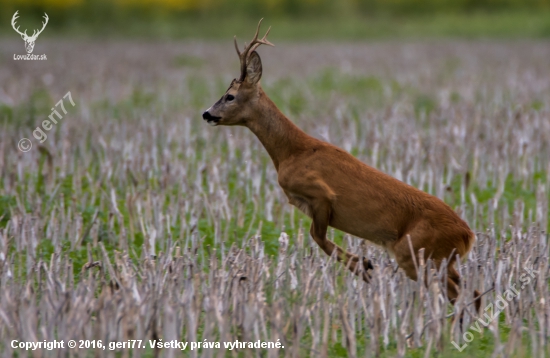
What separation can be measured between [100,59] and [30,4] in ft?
54.1

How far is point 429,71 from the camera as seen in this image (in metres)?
19.7

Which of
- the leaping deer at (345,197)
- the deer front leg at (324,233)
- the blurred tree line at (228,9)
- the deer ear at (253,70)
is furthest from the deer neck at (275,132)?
the blurred tree line at (228,9)

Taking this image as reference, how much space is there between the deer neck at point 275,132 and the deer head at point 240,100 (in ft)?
0.23

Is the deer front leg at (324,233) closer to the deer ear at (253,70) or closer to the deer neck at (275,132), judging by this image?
the deer neck at (275,132)

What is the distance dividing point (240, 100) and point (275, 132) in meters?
0.41

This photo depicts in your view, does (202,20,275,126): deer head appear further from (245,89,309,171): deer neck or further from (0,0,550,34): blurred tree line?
(0,0,550,34): blurred tree line

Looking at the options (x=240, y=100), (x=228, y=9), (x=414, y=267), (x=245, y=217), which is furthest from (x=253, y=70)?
(x=228, y=9)

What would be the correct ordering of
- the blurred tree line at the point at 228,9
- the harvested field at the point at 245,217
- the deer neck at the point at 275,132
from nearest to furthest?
the harvested field at the point at 245,217, the deer neck at the point at 275,132, the blurred tree line at the point at 228,9

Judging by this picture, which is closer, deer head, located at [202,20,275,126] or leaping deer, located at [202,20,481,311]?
leaping deer, located at [202,20,481,311]

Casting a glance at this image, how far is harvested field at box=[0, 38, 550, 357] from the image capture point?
15.3 ft

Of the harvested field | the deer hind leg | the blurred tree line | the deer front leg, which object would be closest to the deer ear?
the deer front leg

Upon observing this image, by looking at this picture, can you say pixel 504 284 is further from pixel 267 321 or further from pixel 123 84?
pixel 123 84

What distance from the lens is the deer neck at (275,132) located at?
645cm

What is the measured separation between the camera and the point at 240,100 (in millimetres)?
6586
